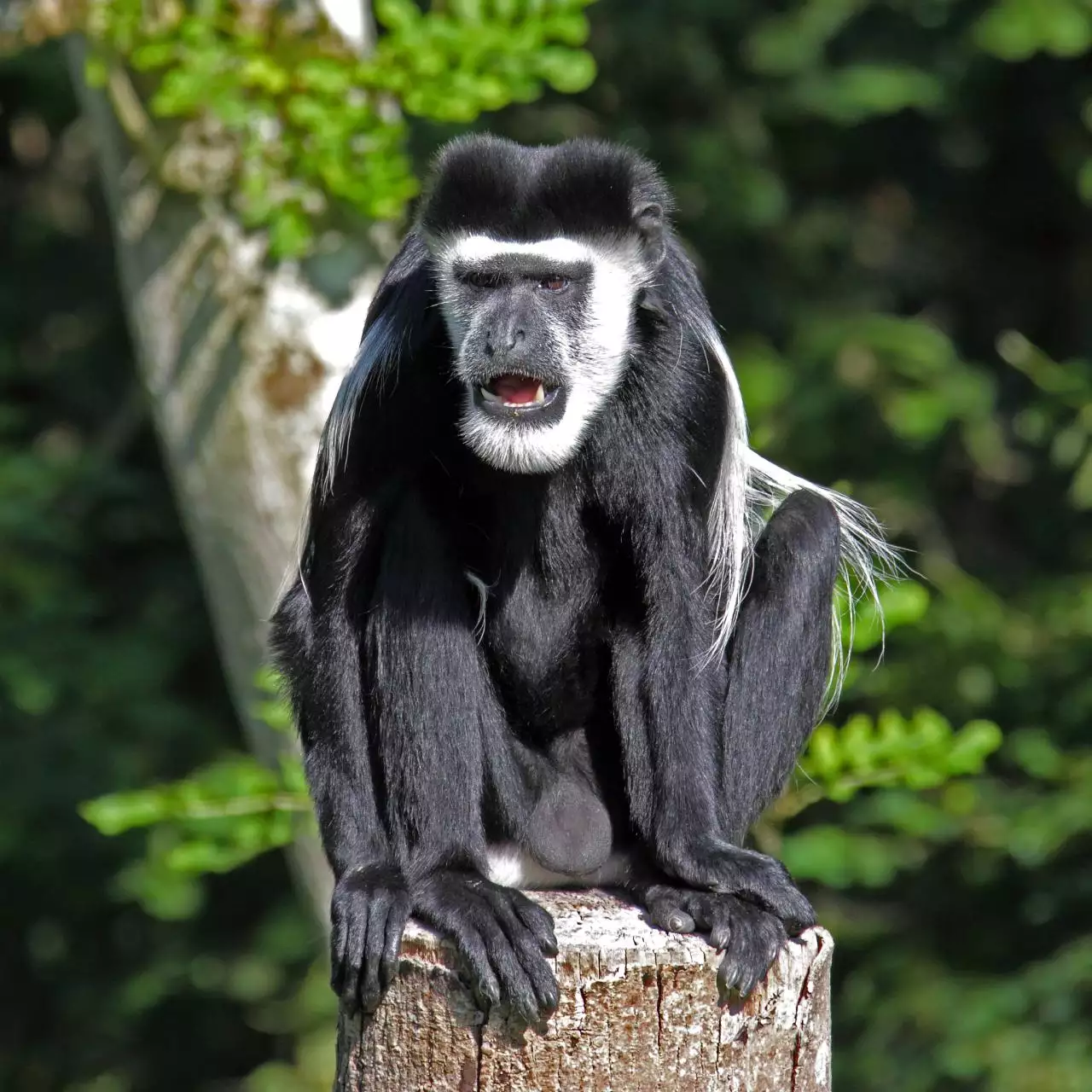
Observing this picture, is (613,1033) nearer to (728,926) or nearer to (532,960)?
(532,960)

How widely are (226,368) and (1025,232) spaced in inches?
155

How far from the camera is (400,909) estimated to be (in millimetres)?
2395

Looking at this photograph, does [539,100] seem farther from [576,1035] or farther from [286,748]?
[576,1035]

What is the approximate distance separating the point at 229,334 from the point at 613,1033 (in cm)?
234

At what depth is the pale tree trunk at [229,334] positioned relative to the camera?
3914 millimetres

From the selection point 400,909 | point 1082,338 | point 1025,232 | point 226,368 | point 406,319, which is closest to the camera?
point 400,909

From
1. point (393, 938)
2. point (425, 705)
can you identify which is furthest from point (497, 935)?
point (425, 705)

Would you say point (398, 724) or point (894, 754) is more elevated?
point (398, 724)

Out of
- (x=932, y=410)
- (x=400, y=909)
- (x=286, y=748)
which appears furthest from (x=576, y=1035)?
(x=932, y=410)

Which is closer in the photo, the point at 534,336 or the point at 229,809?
the point at 534,336

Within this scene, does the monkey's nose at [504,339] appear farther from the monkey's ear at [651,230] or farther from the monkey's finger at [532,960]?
the monkey's finger at [532,960]

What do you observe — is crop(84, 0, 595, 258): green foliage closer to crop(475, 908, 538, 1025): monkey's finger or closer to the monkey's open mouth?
the monkey's open mouth

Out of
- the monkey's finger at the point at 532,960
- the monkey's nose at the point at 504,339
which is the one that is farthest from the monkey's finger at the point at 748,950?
the monkey's nose at the point at 504,339

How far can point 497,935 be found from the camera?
2.22 meters
